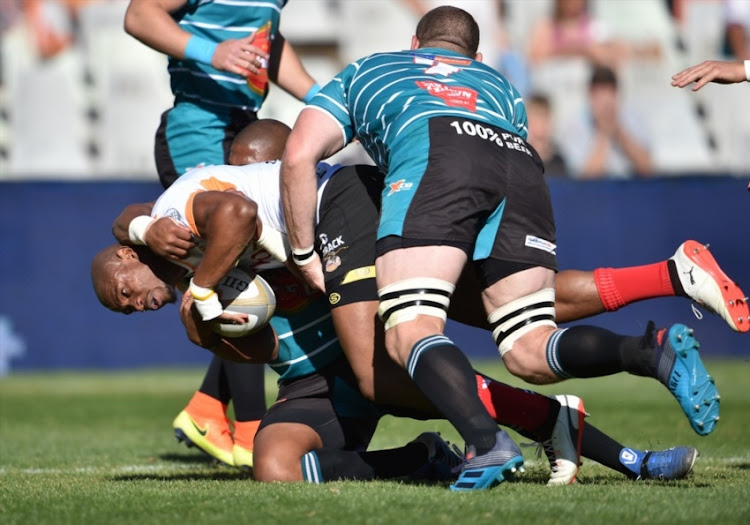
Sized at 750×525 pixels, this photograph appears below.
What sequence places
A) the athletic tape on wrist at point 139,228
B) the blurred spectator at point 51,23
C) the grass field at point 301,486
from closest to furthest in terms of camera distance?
the grass field at point 301,486 → the athletic tape on wrist at point 139,228 → the blurred spectator at point 51,23

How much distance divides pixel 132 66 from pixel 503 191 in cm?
1316

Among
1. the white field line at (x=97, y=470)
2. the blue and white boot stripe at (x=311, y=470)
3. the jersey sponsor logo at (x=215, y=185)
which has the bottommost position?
the white field line at (x=97, y=470)

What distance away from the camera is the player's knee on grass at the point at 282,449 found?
4484 millimetres

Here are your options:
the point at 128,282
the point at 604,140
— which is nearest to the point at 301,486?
the point at 128,282

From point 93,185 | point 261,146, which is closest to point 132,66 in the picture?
point 93,185

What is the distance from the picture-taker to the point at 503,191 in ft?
13.8

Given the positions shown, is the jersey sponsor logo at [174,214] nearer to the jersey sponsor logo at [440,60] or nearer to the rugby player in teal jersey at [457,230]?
the rugby player in teal jersey at [457,230]

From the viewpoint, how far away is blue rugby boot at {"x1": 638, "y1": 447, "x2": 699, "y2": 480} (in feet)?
14.0

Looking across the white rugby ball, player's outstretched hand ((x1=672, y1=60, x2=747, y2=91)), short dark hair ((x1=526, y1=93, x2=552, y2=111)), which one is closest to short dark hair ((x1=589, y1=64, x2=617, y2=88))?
short dark hair ((x1=526, y1=93, x2=552, y2=111))

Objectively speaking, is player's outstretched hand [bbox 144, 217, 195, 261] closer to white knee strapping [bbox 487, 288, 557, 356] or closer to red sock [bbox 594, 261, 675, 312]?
white knee strapping [bbox 487, 288, 557, 356]

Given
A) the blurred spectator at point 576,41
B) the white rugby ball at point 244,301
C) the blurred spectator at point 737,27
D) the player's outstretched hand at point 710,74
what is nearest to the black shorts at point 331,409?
the white rugby ball at point 244,301

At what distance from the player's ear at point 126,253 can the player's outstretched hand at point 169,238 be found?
289mm

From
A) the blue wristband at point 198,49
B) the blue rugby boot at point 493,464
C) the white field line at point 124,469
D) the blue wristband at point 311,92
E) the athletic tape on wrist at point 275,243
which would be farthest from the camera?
the blue wristband at point 311,92

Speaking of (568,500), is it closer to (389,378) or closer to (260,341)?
(389,378)
